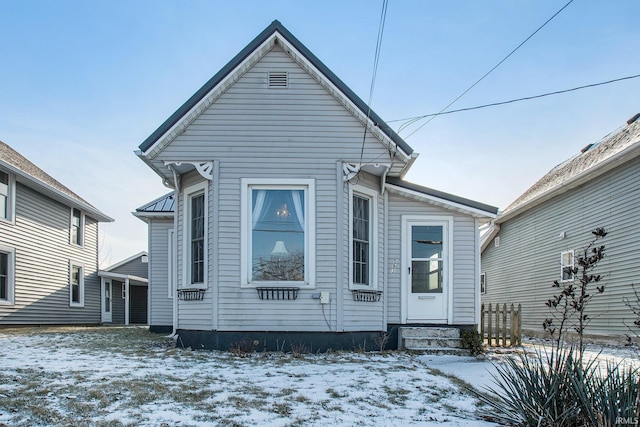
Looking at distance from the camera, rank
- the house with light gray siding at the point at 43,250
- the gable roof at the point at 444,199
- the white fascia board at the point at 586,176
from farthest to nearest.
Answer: the house with light gray siding at the point at 43,250, the white fascia board at the point at 586,176, the gable roof at the point at 444,199

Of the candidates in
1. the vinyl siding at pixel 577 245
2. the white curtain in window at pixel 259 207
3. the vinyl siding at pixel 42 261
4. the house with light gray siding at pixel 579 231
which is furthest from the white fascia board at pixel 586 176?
the vinyl siding at pixel 42 261

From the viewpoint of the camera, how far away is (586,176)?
13070 millimetres

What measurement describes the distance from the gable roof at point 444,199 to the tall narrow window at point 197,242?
3.48 metres

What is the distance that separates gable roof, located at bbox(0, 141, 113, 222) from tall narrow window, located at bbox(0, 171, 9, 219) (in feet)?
1.09

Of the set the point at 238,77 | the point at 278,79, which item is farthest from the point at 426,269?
the point at 238,77

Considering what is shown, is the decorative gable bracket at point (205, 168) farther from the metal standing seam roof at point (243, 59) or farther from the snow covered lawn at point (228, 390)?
the snow covered lawn at point (228, 390)

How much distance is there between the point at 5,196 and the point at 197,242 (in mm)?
8989

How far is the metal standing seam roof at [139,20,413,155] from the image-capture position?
8.76 m

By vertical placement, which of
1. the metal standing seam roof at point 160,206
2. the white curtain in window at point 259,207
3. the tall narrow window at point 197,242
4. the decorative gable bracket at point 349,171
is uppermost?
the decorative gable bracket at point 349,171

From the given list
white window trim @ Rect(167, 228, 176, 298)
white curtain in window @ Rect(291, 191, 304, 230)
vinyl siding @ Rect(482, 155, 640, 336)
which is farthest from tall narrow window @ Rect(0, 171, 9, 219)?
vinyl siding @ Rect(482, 155, 640, 336)

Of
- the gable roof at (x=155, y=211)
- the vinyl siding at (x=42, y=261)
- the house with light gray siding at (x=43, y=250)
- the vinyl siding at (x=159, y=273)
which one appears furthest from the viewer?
the vinyl siding at (x=42, y=261)

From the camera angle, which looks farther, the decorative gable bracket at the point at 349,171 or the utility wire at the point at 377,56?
the decorative gable bracket at the point at 349,171

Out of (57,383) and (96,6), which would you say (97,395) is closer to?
(57,383)

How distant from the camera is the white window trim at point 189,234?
8.80 m
